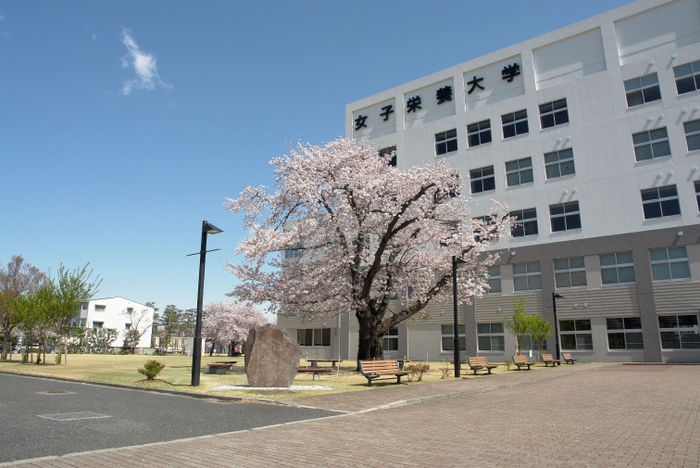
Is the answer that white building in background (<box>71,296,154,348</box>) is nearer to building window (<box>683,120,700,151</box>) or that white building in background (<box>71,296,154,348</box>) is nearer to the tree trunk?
the tree trunk

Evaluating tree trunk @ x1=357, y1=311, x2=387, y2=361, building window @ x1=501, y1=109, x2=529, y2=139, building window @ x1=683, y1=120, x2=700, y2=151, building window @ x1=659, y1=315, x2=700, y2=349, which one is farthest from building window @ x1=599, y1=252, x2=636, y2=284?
tree trunk @ x1=357, y1=311, x2=387, y2=361

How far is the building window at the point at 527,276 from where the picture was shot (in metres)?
34.2

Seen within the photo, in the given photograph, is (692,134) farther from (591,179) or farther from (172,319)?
(172,319)

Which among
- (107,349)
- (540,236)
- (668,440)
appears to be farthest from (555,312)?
(107,349)

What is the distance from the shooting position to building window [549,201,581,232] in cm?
3317

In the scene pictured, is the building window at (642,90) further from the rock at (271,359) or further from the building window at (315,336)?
the building window at (315,336)

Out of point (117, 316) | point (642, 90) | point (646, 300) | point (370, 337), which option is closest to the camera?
point (370, 337)

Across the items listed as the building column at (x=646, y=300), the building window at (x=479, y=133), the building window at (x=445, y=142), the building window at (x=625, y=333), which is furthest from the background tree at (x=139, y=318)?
the building column at (x=646, y=300)

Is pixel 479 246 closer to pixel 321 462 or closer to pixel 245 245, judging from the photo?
pixel 245 245

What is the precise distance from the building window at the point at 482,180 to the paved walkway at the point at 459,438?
87.7ft

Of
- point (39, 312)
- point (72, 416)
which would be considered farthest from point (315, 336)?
point (72, 416)

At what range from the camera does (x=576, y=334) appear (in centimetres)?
3231

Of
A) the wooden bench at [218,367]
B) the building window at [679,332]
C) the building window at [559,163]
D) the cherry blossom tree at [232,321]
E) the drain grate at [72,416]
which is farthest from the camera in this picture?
the cherry blossom tree at [232,321]

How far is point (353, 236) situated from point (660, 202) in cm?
2067
